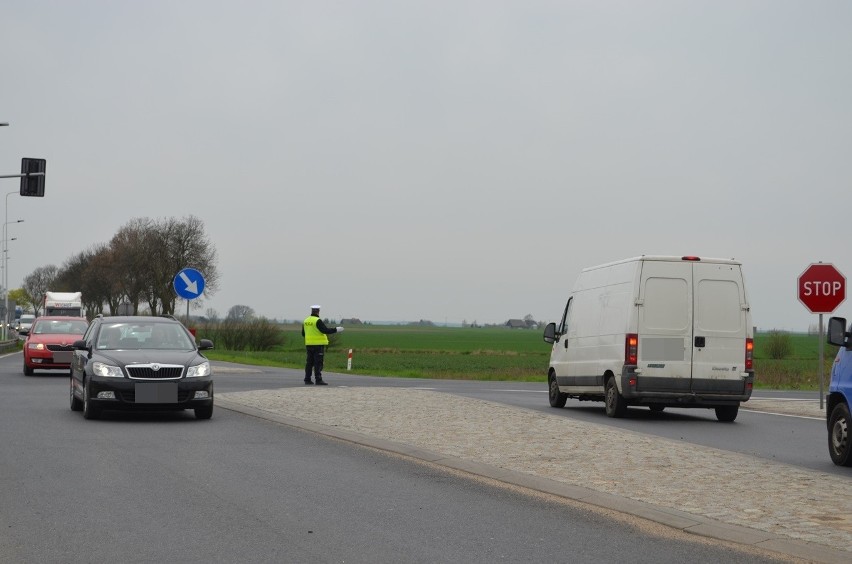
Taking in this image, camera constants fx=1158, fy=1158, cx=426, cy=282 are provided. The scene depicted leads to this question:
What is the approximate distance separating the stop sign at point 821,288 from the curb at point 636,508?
12.0 m

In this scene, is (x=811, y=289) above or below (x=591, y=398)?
above

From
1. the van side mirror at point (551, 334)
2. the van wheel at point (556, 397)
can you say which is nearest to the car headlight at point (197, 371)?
the van wheel at point (556, 397)

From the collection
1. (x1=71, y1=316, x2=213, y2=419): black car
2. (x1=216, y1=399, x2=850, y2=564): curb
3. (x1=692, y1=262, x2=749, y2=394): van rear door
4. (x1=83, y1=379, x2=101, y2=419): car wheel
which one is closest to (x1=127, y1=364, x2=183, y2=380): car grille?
(x1=71, y1=316, x2=213, y2=419): black car

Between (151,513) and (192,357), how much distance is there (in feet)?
28.0

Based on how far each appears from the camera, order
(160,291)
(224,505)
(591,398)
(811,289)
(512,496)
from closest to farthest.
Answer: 1. (224,505)
2. (512,496)
3. (591,398)
4. (811,289)
5. (160,291)

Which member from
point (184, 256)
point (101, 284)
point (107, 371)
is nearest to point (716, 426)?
point (107, 371)

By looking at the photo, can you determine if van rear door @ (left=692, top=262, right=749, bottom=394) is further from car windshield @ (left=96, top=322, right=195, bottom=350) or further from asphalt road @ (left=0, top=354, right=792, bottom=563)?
car windshield @ (left=96, top=322, right=195, bottom=350)

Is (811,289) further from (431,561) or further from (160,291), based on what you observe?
(160,291)

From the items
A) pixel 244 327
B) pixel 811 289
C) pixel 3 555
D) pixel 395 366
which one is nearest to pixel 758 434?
pixel 811 289

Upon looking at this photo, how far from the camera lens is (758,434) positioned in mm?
16922

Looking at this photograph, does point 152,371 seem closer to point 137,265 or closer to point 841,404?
point 841,404

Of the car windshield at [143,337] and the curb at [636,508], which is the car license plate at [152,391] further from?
the curb at [636,508]

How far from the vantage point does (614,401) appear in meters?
19.3

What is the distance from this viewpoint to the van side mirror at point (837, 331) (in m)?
12.0
